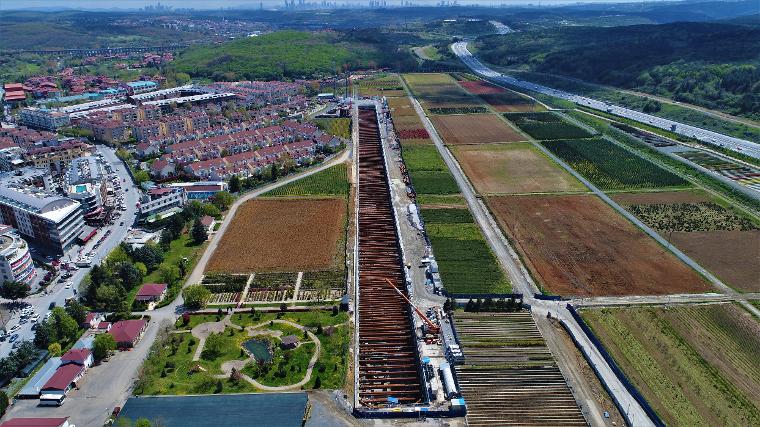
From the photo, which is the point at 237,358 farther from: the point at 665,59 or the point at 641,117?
the point at 665,59

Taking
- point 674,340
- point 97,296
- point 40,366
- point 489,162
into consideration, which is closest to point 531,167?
point 489,162

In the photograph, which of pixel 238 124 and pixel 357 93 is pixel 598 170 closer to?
pixel 238 124

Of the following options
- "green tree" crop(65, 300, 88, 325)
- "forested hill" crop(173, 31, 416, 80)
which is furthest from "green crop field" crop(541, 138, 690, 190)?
"forested hill" crop(173, 31, 416, 80)

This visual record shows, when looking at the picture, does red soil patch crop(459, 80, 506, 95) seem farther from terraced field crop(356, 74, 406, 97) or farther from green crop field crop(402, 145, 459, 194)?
green crop field crop(402, 145, 459, 194)

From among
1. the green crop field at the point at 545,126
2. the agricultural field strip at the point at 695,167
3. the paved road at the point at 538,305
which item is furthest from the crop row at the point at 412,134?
the agricultural field strip at the point at 695,167

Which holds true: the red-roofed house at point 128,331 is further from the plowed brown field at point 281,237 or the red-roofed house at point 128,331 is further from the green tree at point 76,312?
the plowed brown field at point 281,237

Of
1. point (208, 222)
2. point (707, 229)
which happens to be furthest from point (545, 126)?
point (208, 222)
